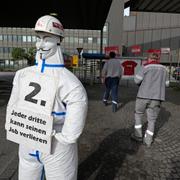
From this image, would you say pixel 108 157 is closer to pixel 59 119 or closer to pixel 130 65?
pixel 59 119

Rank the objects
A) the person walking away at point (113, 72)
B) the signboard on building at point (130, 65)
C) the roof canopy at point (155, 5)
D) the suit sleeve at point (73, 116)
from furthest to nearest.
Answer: the signboard on building at point (130, 65) < the roof canopy at point (155, 5) < the person walking away at point (113, 72) < the suit sleeve at point (73, 116)

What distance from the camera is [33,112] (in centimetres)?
179

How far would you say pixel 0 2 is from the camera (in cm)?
1046

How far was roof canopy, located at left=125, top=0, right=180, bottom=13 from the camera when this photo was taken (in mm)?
11991

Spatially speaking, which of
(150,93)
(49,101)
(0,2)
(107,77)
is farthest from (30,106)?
(0,2)

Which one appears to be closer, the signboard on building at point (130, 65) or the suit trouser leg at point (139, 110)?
Answer: the suit trouser leg at point (139, 110)

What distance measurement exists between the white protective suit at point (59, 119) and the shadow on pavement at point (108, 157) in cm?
137

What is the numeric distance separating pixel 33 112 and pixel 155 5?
43.6 feet

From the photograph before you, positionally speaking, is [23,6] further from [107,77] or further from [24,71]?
[24,71]

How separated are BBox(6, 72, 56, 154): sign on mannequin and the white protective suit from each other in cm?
5

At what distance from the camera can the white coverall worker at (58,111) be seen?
5.54 ft

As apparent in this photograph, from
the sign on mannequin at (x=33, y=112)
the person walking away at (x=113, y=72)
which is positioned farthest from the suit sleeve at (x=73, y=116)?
the person walking away at (x=113, y=72)

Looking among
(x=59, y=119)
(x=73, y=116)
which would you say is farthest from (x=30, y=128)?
(x=73, y=116)

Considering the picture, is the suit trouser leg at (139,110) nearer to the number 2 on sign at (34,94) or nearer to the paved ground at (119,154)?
the paved ground at (119,154)
